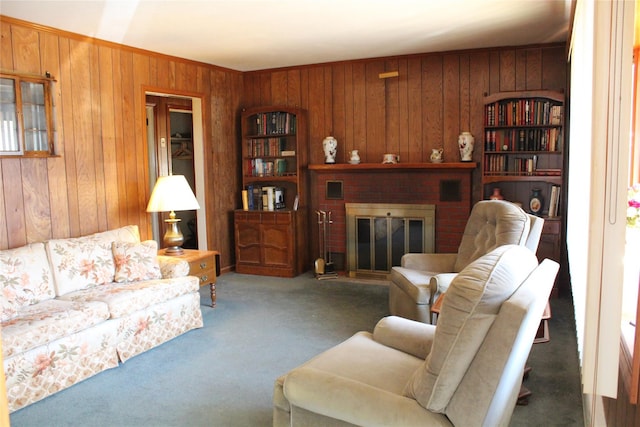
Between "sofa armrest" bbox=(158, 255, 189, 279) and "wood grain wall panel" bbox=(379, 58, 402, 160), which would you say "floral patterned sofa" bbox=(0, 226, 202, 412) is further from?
"wood grain wall panel" bbox=(379, 58, 402, 160)

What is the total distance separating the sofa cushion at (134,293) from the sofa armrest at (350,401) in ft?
6.39

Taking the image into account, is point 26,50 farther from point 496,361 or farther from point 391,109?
point 496,361

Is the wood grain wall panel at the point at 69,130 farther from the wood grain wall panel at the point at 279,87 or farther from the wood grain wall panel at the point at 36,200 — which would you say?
the wood grain wall panel at the point at 279,87

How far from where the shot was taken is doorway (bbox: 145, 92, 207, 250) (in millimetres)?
5977

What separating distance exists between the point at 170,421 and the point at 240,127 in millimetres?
4427

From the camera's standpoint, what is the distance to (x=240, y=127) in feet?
21.2

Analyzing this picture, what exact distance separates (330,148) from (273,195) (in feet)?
3.01

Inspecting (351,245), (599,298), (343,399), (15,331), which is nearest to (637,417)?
(599,298)

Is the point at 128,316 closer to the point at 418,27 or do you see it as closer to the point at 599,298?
the point at 599,298

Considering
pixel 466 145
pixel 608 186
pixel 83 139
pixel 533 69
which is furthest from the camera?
pixel 466 145

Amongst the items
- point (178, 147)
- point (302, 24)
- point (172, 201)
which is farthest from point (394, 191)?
point (178, 147)

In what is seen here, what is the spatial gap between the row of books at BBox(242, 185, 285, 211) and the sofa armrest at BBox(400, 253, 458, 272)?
232 centimetres

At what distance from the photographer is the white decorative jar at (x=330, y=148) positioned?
5.91m

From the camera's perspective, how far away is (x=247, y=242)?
6160 millimetres
